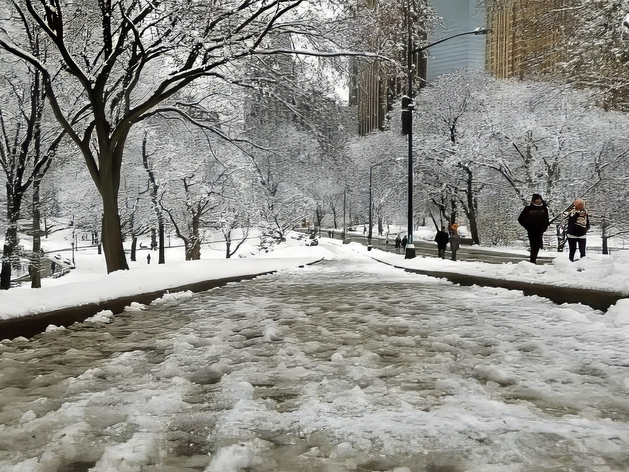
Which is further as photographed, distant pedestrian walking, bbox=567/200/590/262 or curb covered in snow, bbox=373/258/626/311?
distant pedestrian walking, bbox=567/200/590/262

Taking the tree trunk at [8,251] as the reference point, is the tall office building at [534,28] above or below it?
above

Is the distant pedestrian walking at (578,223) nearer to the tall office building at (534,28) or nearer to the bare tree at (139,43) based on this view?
the tall office building at (534,28)

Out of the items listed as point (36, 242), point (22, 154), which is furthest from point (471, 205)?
point (22, 154)

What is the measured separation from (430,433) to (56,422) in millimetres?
2288

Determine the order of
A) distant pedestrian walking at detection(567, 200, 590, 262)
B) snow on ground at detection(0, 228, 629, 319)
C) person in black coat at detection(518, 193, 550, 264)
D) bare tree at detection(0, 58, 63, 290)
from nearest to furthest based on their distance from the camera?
snow on ground at detection(0, 228, 629, 319), person in black coat at detection(518, 193, 550, 264), distant pedestrian walking at detection(567, 200, 590, 262), bare tree at detection(0, 58, 63, 290)

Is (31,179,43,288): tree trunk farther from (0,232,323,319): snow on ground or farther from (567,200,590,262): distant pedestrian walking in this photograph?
(567,200,590,262): distant pedestrian walking

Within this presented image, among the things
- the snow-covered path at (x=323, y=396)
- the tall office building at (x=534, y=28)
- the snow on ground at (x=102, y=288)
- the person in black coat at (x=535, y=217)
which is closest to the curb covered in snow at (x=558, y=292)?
the snow-covered path at (x=323, y=396)

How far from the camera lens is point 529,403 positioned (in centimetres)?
316

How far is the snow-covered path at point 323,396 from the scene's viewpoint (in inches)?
96.0

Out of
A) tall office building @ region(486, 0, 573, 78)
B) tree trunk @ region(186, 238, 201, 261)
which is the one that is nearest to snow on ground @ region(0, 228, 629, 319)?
tall office building @ region(486, 0, 573, 78)

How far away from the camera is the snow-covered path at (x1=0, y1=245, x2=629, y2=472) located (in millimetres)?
2439

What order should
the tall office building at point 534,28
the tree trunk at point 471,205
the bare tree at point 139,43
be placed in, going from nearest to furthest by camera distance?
the bare tree at point 139,43 < the tall office building at point 534,28 < the tree trunk at point 471,205

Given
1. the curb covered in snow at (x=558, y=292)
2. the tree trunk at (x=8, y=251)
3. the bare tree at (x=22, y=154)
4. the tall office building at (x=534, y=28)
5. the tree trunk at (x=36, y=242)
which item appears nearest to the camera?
the curb covered in snow at (x=558, y=292)

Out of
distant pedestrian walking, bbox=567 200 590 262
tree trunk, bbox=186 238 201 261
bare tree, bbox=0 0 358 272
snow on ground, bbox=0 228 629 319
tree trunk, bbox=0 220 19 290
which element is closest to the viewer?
snow on ground, bbox=0 228 629 319
